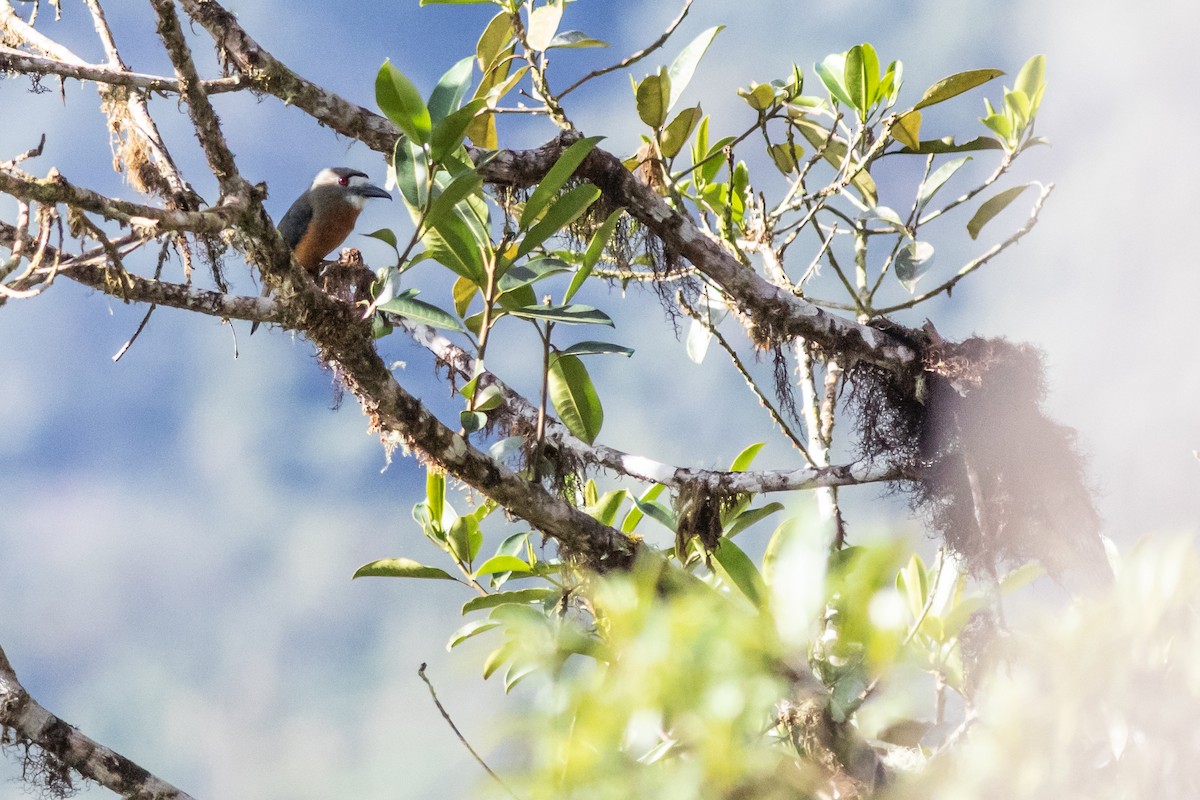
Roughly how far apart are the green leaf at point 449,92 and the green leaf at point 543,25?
1.70 feet

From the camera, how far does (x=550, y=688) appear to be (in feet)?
2.51

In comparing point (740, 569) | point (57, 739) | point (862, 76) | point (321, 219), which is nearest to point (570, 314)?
point (740, 569)

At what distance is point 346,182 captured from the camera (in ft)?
14.2

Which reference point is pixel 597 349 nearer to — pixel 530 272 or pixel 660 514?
pixel 530 272

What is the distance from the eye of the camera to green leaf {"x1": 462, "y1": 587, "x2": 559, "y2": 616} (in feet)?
8.06

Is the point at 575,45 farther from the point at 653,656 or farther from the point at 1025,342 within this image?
the point at 653,656

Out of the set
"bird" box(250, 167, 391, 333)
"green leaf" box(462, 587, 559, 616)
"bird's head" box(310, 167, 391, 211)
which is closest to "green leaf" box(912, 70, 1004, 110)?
"green leaf" box(462, 587, 559, 616)

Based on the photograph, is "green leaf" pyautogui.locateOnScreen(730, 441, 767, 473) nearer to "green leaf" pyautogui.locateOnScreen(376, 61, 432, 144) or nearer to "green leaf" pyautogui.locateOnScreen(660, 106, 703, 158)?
"green leaf" pyautogui.locateOnScreen(660, 106, 703, 158)

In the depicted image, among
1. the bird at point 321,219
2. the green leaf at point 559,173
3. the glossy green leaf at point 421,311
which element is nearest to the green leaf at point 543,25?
the green leaf at point 559,173

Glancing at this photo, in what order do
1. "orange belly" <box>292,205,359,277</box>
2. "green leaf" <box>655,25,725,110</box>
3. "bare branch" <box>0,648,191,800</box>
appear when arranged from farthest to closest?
1. "orange belly" <box>292,205,359,277</box>
2. "green leaf" <box>655,25,725,110</box>
3. "bare branch" <box>0,648,191,800</box>

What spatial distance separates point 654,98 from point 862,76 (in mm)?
588

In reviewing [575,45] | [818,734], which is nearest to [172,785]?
[818,734]

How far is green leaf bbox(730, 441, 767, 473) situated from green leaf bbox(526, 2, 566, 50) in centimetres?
114

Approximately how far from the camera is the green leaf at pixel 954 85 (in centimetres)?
256
